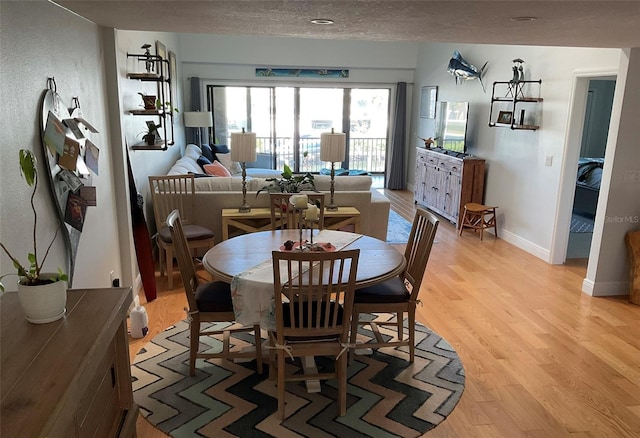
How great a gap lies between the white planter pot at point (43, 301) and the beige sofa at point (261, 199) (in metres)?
3.24

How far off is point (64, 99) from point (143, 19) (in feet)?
2.21

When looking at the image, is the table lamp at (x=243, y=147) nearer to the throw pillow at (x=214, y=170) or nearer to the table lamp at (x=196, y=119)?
the throw pillow at (x=214, y=170)

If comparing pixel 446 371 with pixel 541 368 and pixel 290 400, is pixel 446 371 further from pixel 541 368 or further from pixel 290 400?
pixel 290 400

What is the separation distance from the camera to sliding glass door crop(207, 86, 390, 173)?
9.12 metres

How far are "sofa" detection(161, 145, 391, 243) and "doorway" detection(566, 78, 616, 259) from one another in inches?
86.8

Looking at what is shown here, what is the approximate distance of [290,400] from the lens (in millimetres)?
2654

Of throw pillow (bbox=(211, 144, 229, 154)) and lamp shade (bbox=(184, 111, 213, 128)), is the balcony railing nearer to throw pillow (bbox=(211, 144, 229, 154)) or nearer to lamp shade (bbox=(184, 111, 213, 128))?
throw pillow (bbox=(211, 144, 229, 154))

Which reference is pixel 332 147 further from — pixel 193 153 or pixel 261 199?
pixel 193 153

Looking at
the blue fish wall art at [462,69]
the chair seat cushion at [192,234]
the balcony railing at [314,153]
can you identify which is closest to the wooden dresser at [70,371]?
the chair seat cushion at [192,234]

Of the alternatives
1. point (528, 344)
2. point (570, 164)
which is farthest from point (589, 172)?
point (528, 344)

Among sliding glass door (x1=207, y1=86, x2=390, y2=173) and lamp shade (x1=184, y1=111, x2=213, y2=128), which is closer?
lamp shade (x1=184, y1=111, x2=213, y2=128)

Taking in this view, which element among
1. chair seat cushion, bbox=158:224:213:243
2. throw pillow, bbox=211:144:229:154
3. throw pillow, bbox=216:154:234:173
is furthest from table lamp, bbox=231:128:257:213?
throw pillow, bbox=211:144:229:154

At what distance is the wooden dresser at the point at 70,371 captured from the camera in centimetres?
109

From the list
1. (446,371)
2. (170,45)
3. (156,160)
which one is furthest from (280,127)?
(446,371)
